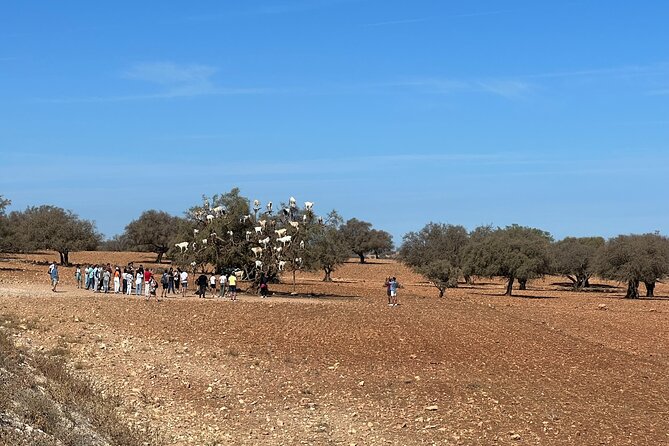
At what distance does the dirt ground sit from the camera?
52.1 ft

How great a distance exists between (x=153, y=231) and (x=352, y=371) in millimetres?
69907

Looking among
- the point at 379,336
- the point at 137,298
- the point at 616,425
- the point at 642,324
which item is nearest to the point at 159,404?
the point at 616,425

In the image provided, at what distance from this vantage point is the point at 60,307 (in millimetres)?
29266

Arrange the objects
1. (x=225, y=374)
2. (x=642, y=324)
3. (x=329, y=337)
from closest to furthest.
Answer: (x=225, y=374)
(x=329, y=337)
(x=642, y=324)

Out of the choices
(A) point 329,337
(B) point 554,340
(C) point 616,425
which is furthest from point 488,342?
(C) point 616,425

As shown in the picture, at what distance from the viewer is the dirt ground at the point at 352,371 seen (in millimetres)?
15891

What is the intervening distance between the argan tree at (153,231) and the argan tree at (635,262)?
44678 mm

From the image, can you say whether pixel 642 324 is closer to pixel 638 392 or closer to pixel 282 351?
pixel 638 392

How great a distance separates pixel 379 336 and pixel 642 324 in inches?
725

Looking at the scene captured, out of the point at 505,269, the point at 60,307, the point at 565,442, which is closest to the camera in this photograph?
the point at 565,442

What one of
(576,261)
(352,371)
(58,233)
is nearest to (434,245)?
(576,261)

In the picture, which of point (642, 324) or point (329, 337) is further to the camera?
point (642, 324)

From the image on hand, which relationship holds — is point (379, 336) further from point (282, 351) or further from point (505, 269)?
point (505, 269)

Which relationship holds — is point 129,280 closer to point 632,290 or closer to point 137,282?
point 137,282
